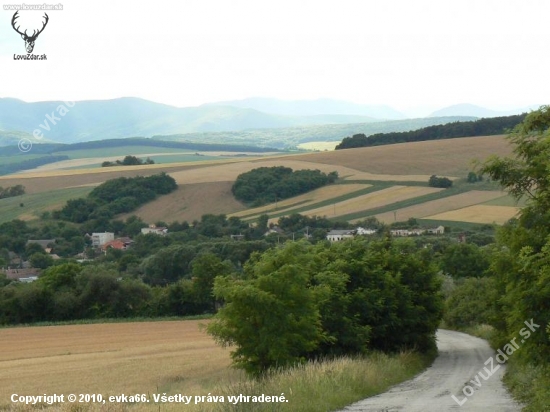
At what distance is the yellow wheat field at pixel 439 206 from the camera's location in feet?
324

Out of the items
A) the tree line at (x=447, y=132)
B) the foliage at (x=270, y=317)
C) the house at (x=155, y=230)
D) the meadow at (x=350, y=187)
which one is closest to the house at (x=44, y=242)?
the meadow at (x=350, y=187)

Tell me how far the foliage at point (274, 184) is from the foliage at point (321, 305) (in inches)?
3110

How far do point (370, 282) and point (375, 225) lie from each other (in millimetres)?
60500

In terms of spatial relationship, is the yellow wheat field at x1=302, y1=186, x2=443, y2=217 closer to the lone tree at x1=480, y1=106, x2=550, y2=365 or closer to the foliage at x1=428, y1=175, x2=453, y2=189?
the foliage at x1=428, y1=175, x2=453, y2=189

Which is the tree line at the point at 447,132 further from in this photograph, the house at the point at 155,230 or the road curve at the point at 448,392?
the road curve at the point at 448,392

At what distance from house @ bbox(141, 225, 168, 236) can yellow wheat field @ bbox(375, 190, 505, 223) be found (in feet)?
88.2

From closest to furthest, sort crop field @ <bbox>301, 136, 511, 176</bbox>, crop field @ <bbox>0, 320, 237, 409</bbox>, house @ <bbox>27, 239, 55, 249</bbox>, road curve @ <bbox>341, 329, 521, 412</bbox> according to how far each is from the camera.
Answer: road curve @ <bbox>341, 329, 521, 412</bbox>, crop field @ <bbox>0, 320, 237, 409</bbox>, house @ <bbox>27, 239, 55, 249</bbox>, crop field @ <bbox>301, 136, 511, 176</bbox>

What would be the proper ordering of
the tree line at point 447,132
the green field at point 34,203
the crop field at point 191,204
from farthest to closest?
the tree line at point 447,132
the green field at point 34,203
the crop field at point 191,204

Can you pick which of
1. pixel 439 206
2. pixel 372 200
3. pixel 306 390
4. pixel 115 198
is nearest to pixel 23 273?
pixel 115 198

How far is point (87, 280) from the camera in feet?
242

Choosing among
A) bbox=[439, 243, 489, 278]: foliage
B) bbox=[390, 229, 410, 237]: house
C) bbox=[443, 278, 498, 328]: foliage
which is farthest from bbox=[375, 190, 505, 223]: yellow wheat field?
bbox=[443, 278, 498, 328]: foliage

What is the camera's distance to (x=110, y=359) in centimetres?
4431

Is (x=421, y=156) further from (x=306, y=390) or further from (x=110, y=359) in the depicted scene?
(x=306, y=390)

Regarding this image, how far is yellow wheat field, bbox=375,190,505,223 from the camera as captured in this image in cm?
9888
